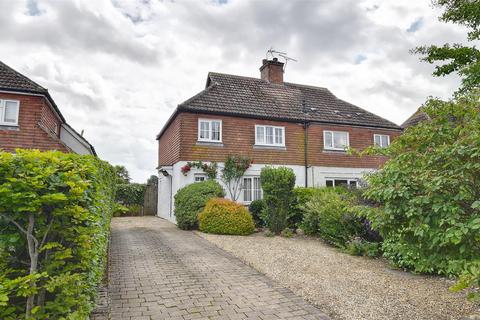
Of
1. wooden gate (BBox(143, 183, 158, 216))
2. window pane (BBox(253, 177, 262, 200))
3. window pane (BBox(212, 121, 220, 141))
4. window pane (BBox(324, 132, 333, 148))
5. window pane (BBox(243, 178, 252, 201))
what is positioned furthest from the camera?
wooden gate (BBox(143, 183, 158, 216))

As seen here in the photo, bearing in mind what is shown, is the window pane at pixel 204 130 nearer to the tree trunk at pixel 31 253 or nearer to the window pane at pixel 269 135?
the window pane at pixel 269 135

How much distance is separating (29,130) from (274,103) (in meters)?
12.9

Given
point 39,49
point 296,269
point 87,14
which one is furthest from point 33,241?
point 39,49

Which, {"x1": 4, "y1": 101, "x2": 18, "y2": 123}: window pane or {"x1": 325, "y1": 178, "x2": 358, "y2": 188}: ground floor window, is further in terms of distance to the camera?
{"x1": 325, "y1": 178, "x2": 358, "y2": 188}: ground floor window

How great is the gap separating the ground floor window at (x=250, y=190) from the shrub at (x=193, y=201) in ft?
9.06

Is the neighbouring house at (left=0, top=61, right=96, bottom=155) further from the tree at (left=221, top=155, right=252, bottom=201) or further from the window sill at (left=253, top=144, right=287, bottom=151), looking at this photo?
the window sill at (left=253, top=144, right=287, bottom=151)

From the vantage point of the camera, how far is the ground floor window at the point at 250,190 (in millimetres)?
16312

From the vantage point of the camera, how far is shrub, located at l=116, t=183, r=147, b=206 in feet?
73.6

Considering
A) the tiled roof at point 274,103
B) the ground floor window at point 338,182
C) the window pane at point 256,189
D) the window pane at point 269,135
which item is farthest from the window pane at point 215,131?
the ground floor window at point 338,182

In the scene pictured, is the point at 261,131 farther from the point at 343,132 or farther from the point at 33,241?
the point at 33,241

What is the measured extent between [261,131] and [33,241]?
1498cm

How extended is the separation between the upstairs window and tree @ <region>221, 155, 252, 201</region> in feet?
4.33

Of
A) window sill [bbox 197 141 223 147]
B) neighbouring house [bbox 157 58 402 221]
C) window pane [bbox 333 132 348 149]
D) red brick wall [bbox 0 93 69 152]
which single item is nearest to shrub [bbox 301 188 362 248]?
neighbouring house [bbox 157 58 402 221]

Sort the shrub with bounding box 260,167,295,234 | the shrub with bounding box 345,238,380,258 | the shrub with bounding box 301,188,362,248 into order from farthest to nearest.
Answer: the shrub with bounding box 260,167,295,234
the shrub with bounding box 301,188,362,248
the shrub with bounding box 345,238,380,258
